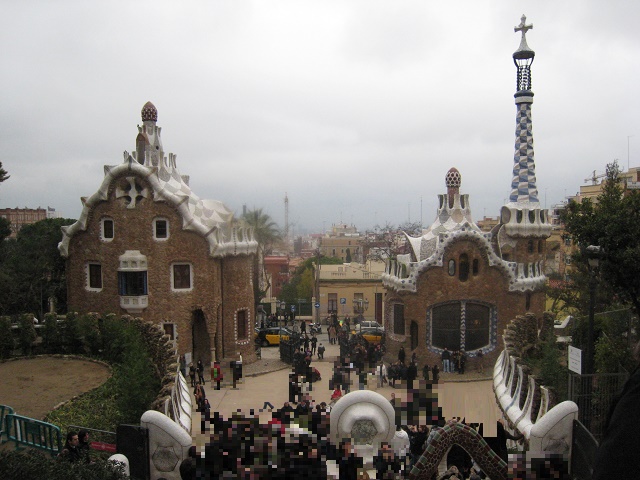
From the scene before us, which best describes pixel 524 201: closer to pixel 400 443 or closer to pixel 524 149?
pixel 524 149

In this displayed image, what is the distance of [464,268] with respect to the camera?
78.6 ft

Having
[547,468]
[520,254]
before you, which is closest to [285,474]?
[547,468]

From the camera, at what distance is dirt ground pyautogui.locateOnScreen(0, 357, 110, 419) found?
13.4 meters

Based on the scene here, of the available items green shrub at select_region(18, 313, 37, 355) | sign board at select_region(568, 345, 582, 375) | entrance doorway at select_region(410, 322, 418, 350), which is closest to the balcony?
green shrub at select_region(18, 313, 37, 355)

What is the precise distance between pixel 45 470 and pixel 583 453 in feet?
19.7

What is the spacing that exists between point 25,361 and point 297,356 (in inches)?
368

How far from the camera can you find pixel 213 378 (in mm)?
20891

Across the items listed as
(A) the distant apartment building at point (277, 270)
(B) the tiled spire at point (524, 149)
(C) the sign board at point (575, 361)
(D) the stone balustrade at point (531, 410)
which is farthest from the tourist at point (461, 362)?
(A) the distant apartment building at point (277, 270)

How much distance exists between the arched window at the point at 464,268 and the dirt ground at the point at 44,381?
14.1m

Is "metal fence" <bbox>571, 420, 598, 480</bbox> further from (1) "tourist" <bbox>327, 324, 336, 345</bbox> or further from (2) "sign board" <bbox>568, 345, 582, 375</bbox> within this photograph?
(1) "tourist" <bbox>327, 324, 336, 345</bbox>

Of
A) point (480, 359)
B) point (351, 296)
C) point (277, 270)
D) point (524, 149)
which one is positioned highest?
point (524, 149)

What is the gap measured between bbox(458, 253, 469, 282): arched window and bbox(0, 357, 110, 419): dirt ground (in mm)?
14149

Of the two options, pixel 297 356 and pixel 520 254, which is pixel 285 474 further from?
pixel 520 254

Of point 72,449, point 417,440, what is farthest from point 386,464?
point 72,449
